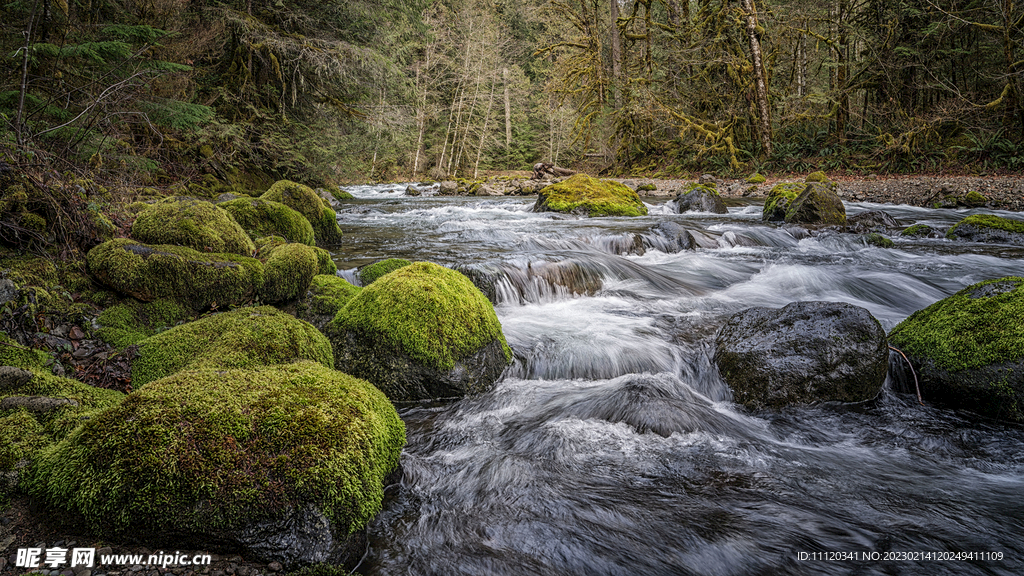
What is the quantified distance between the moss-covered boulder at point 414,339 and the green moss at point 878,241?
898cm

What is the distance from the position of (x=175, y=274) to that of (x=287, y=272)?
1027mm

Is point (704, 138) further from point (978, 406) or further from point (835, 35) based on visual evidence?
point (978, 406)

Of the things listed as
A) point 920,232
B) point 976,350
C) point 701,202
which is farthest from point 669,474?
point 701,202

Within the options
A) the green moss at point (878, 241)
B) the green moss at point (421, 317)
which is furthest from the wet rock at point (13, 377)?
the green moss at point (878, 241)

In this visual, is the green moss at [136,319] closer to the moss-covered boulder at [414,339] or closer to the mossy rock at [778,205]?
the moss-covered boulder at [414,339]

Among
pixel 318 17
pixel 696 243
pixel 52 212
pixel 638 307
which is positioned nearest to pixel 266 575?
pixel 52 212

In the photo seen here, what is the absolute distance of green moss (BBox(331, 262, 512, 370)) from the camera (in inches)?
158

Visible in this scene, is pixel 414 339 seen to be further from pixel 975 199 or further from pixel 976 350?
pixel 975 199

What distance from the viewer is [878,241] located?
9.52 meters

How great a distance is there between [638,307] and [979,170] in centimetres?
1634

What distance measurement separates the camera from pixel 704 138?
23797 millimetres

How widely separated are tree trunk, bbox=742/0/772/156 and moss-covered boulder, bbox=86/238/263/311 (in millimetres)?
22482

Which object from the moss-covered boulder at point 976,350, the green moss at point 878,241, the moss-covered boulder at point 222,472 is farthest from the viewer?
the green moss at point 878,241

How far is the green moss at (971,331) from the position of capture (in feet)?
12.0
